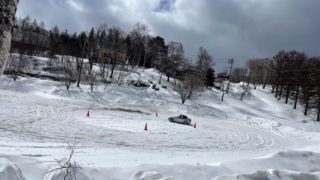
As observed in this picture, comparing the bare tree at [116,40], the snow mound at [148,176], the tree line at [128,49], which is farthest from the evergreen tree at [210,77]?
the snow mound at [148,176]

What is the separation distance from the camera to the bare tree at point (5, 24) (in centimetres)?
166

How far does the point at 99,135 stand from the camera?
15.4m

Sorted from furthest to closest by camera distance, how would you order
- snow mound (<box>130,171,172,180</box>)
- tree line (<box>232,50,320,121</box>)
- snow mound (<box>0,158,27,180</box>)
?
tree line (<box>232,50,320,121</box>) < snow mound (<box>130,171,172,180</box>) < snow mound (<box>0,158,27,180</box>)

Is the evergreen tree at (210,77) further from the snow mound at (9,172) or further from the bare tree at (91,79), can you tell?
the snow mound at (9,172)

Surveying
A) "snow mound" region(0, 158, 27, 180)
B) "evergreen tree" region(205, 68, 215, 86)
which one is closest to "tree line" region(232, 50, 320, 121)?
"evergreen tree" region(205, 68, 215, 86)

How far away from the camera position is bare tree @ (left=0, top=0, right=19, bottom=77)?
1656 mm

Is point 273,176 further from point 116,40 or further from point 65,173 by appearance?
point 116,40

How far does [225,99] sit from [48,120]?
4686 centimetres

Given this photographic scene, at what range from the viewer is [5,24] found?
5.52 feet

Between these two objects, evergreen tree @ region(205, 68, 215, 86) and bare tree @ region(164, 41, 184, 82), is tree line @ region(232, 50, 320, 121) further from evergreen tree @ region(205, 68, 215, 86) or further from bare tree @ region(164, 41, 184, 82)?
bare tree @ region(164, 41, 184, 82)

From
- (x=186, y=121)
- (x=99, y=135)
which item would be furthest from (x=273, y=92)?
(x=99, y=135)

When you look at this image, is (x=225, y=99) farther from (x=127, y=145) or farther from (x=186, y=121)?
(x=127, y=145)

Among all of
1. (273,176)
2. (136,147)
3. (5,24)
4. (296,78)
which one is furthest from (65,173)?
(296,78)

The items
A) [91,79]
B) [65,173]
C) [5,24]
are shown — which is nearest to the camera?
[5,24]
